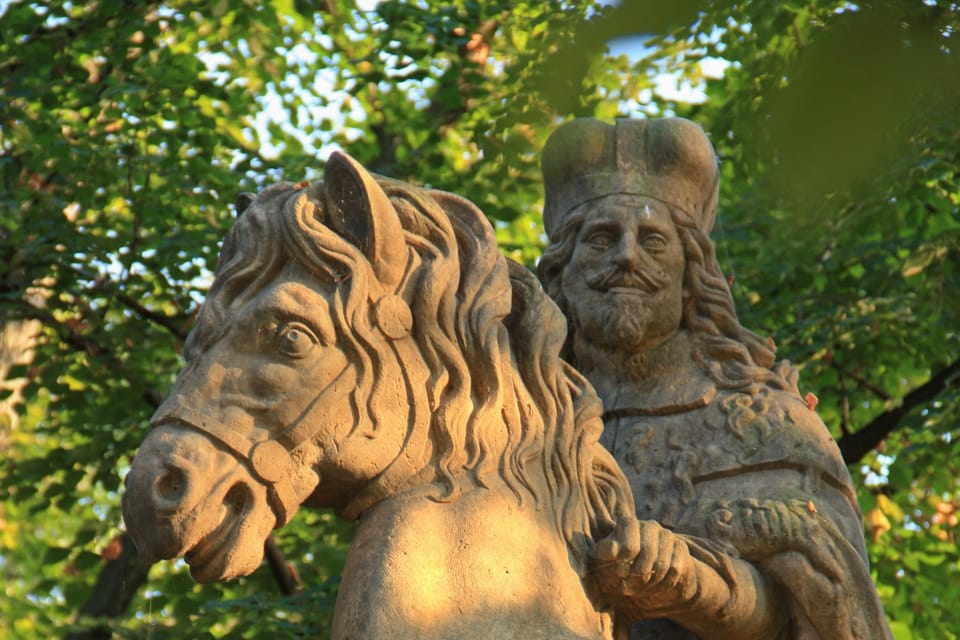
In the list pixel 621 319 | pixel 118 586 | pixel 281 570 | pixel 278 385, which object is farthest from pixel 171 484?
pixel 118 586

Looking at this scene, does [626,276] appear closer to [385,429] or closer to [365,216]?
[365,216]

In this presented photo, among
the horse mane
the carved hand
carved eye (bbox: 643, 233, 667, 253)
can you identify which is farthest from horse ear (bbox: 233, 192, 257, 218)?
carved eye (bbox: 643, 233, 667, 253)

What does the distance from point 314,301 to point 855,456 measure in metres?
6.35

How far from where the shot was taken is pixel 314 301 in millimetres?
3803

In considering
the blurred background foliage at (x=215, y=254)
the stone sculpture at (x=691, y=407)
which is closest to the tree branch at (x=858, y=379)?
the blurred background foliage at (x=215, y=254)

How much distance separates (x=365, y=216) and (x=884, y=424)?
6294 mm

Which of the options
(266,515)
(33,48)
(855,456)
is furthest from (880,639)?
(33,48)

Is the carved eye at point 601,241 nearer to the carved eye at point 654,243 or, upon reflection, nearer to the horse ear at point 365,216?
the carved eye at point 654,243

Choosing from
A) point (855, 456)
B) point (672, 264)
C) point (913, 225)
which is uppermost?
point (672, 264)

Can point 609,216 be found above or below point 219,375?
below

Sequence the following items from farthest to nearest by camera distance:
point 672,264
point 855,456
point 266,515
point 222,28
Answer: point 222,28 → point 855,456 → point 672,264 → point 266,515

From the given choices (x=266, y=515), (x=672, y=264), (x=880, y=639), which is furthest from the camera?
(x=672, y=264)

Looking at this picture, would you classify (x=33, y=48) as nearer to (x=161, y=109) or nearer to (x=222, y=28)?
(x=161, y=109)

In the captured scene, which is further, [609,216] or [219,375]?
[609,216]
